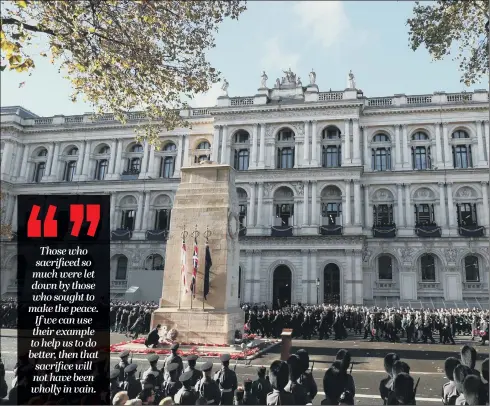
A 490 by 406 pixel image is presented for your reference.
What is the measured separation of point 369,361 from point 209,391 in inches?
339

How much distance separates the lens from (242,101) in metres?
40.8

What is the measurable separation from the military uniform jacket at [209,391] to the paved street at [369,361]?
315 cm

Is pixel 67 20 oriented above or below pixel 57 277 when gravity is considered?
above

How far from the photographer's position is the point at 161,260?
40094 millimetres

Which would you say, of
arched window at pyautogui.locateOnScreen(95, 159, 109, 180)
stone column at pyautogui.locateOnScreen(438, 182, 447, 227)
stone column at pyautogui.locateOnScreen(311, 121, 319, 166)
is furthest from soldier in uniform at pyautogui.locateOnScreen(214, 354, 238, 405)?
arched window at pyautogui.locateOnScreen(95, 159, 109, 180)

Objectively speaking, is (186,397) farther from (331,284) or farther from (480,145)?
(480,145)

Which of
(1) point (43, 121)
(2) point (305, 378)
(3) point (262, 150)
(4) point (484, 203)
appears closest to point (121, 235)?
(3) point (262, 150)

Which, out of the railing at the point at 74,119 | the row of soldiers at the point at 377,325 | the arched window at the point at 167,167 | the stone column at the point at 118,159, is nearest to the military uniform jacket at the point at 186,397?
the row of soldiers at the point at 377,325

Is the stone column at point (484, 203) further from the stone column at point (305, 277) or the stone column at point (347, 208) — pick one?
the stone column at point (305, 277)

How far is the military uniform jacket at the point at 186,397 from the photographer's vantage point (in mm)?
6195

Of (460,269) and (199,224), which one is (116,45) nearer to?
(199,224)

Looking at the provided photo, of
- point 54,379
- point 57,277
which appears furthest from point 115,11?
point 54,379

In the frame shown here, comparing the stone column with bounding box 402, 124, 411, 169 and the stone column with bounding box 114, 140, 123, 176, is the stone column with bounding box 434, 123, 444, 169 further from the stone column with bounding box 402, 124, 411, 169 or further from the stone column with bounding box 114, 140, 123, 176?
the stone column with bounding box 114, 140, 123, 176

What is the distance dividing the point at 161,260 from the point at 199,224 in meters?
25.6
